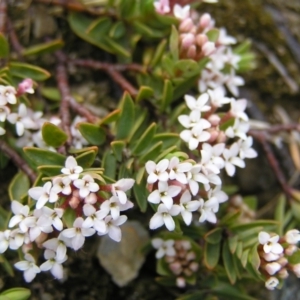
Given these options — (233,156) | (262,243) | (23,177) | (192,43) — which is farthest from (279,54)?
(23,177)

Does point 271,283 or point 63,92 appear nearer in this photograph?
point 271,283

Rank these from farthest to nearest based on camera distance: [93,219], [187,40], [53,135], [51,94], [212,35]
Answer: [51,94] → [212,35] → [187,40] → [53,135] → [93,219]

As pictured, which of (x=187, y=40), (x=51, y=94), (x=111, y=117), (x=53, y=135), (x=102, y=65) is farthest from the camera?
(x=102, y=65)

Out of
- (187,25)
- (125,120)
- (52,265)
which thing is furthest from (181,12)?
(52,265)

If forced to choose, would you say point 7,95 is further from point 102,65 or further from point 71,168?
point 102,65

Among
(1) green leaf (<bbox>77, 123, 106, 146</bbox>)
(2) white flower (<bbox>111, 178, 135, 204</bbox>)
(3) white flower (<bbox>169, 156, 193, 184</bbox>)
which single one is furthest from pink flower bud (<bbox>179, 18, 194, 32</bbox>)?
(2) white flower (<bbox>111, 178, 135, 204</bbox>)

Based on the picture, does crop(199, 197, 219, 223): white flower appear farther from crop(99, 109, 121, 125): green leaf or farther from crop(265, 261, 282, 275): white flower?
crop(99, 109, 121, 125): green leaf

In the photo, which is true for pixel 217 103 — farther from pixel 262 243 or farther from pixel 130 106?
pixel 262 243
